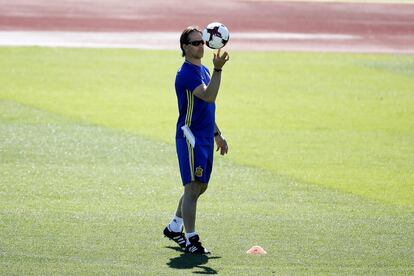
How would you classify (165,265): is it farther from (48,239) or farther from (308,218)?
(308,218)

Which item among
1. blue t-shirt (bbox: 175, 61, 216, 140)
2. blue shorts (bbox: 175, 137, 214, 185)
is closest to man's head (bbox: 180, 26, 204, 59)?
blue t-shirt (bbox: 175, 61, 216, 140)

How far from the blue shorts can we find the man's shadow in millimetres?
721

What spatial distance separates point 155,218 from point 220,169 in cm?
340

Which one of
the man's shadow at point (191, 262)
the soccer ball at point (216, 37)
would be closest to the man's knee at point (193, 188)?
the man's shadow at point (191, 262)

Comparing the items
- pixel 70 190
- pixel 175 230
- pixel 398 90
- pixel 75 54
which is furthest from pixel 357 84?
pixel 175 230

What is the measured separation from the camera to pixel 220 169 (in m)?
15.5

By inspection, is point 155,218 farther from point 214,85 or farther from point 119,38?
point 119,38

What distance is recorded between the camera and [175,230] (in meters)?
11.1

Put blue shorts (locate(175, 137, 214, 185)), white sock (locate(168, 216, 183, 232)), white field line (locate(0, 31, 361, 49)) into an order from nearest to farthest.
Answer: blue shorts (locate(175, 137, 214, 185)) → white sock (locate(168, 216, 183, 232)) → white field line (locate(0, 31, 361, 49))

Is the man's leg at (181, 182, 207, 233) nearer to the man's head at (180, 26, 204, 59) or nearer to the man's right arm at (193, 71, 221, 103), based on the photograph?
the man's right arm at (193, 71, 221, 103)

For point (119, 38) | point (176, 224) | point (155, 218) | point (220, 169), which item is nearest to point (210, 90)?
point (176, 224)

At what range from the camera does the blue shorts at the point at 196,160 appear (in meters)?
10.8

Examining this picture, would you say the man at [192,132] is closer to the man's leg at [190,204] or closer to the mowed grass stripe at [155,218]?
the man's leg at [190,204]

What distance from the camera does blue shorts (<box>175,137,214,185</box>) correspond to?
10.8 metres
